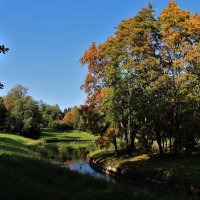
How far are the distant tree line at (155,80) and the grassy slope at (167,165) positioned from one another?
184 centimetres

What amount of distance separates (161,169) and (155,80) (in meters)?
9.89

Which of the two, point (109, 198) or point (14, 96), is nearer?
point (109, 198)

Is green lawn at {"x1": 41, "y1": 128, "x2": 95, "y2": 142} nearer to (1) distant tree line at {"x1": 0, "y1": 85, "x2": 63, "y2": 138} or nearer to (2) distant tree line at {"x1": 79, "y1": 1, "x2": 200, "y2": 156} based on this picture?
(1) distant tree line at {"x1": 0, "y1": 85, "x2": 63, "y2": 138}

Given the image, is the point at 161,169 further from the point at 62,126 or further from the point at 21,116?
the point at 62,126

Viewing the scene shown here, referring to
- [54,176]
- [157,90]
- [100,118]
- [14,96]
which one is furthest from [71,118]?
[54,176]

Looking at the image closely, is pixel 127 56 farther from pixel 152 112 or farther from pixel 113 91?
pixel 152 112

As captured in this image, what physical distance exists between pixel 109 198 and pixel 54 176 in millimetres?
5212

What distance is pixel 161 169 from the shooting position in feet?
95.5


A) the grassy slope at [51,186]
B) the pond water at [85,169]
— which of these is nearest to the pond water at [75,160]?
the pond water at [85,169]

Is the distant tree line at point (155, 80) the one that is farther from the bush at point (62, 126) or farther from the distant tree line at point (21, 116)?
the bush at point (62, 126)

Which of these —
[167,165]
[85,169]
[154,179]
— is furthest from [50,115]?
[154,179]

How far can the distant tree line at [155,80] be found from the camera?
110ft

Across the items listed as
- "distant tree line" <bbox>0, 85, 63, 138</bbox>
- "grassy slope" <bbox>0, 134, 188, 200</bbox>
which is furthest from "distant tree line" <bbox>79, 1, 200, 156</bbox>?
"distant tree line" <bbox>0, 85, 63, 138</bbox>

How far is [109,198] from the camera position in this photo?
14742mm
